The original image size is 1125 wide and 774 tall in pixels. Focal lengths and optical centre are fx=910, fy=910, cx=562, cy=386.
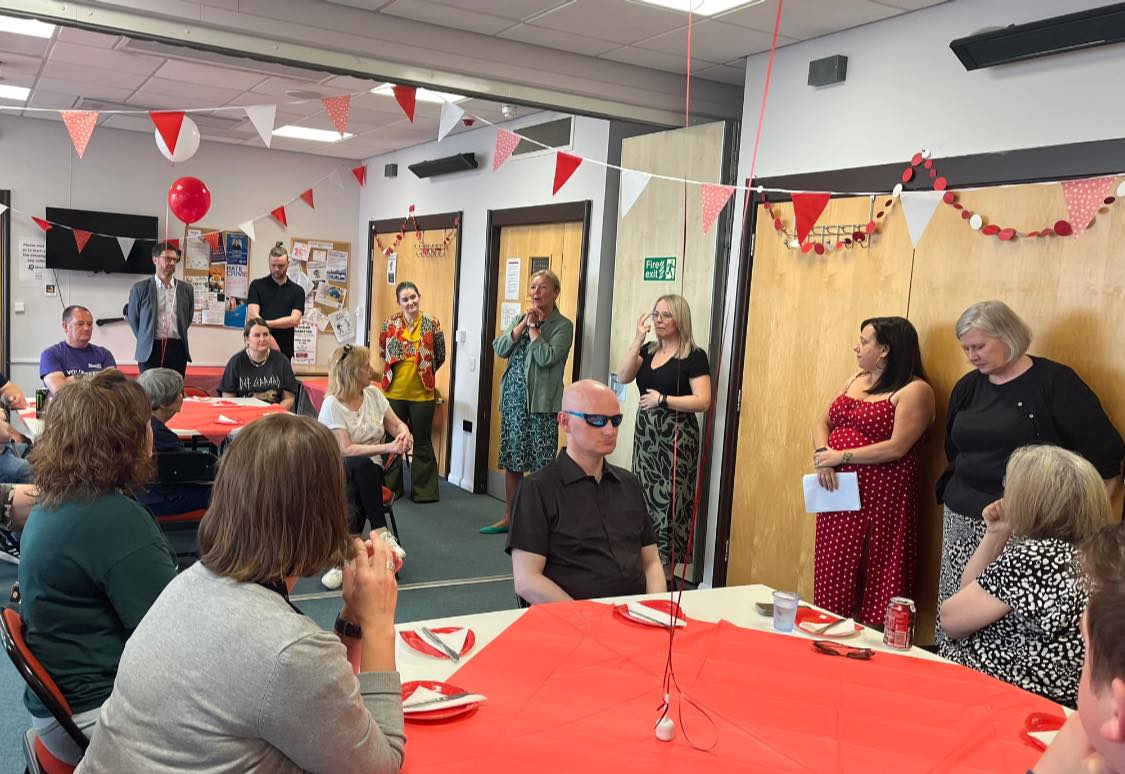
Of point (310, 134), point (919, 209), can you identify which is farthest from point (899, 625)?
point (310, 134)

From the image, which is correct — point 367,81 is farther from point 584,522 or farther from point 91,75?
point 584,522

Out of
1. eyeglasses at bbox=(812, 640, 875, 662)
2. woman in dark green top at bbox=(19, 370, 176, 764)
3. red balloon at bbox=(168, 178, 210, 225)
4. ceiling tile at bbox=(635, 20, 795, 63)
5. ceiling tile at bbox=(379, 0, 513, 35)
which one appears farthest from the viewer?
red balloon at bbox=(168, 178, 210, 225)

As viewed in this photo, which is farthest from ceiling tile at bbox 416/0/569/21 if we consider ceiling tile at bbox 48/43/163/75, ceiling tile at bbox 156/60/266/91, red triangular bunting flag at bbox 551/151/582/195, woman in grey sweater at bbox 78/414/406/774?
woman in grey sweater at bbox 78/414/406/774

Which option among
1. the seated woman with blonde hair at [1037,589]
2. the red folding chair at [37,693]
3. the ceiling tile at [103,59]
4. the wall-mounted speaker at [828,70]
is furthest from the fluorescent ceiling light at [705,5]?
the ceiling tile at [103,59]

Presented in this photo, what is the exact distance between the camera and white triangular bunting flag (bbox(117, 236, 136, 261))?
8.02 metres

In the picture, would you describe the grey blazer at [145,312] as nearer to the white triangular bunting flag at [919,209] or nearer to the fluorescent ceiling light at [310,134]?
the fluorescent ceiling light at [310,134]

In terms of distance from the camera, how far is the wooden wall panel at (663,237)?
4.82 meters

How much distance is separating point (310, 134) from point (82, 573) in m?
6.59

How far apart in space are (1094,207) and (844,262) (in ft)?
3.62

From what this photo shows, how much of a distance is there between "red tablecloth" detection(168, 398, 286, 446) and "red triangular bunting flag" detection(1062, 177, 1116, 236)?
333cm

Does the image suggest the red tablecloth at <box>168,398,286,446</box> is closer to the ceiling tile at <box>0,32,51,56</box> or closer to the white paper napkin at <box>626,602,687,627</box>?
the ceiling tile at <box>0,32,51,56</box>

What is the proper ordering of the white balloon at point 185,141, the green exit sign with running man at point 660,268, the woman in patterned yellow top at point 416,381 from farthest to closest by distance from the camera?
1. the woman in patterned yellow top at point 416,381
2. the white balloon at point 185,141
3. the green exit sign with running man at point 660,268

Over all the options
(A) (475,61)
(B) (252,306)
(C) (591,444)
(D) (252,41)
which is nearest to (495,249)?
(B) (252,306)

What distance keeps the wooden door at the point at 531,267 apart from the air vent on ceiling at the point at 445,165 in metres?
0.63
